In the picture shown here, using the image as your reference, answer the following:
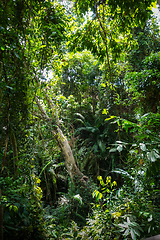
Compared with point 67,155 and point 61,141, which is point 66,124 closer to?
point 61,141

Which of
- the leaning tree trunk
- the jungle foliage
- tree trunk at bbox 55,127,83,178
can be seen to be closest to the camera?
the jungle foliage

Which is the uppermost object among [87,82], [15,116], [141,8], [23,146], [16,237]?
[87,82]

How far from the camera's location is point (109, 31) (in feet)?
8.14

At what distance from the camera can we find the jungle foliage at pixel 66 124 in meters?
Result: 1.38

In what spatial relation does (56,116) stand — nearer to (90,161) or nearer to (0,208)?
(90,161)

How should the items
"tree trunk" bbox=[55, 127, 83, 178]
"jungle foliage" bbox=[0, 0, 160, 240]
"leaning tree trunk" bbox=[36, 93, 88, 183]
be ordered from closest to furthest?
"jungle foliage" bbox=[0, 0, 160, 240] < "leaning tree trunk" bbox=[36, 93, 88, 183] < "tree trunk" bbox=[55, 127, 83, 178]

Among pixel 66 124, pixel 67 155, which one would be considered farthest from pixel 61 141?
pixel 66 124

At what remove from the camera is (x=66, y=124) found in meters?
4.12

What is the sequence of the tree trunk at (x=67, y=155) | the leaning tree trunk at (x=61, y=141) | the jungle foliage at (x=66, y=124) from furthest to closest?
the tree trunk at (x=67, y=155) < the leaning tree trunk at (x=61, y=141) < the jungle foliage at (x=66, y=124)

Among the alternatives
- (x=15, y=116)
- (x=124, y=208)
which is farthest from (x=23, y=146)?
(x=124, y=208)

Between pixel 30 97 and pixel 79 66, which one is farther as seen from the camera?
pixel 79 66

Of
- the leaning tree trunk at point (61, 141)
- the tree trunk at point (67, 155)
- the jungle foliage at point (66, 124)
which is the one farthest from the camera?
the tree trunk at point (67, 155)

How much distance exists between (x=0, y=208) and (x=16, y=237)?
752mm

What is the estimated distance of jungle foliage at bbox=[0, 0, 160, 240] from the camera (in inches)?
54.1
